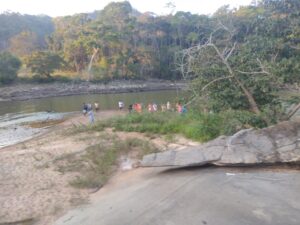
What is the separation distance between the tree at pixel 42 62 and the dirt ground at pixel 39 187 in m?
54.5

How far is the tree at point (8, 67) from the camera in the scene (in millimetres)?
62531

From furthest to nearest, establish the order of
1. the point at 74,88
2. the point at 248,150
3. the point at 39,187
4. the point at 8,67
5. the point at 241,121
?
the point at 74,88
the point at 8,67
the point at 241,121
the point at 39,187
the point at 248,150

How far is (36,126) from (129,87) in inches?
1569

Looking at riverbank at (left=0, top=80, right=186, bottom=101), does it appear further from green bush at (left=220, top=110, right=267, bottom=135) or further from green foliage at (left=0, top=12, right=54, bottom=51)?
green bush at (left=220, top=110, right=267, bottom=135)

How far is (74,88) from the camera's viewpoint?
65.5 metres

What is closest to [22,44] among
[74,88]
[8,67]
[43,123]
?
[8,67]

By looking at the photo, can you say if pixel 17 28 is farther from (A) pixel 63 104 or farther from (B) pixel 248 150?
(B) pixel 248 150

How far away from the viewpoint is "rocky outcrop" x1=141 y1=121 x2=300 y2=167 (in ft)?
29.2

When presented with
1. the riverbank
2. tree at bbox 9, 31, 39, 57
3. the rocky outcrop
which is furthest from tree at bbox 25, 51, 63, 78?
the rocky outcrop

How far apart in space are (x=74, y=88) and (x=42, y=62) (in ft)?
27.2

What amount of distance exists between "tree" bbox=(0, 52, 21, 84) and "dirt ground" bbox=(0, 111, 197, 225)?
52249 mm

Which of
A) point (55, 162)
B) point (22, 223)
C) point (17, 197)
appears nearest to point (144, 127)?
point (55, 162)

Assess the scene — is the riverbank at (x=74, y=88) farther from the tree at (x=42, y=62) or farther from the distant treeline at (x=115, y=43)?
the distant treeline at (x=115, y=43)

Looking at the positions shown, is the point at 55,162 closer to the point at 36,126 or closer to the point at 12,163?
the point at 12,163
